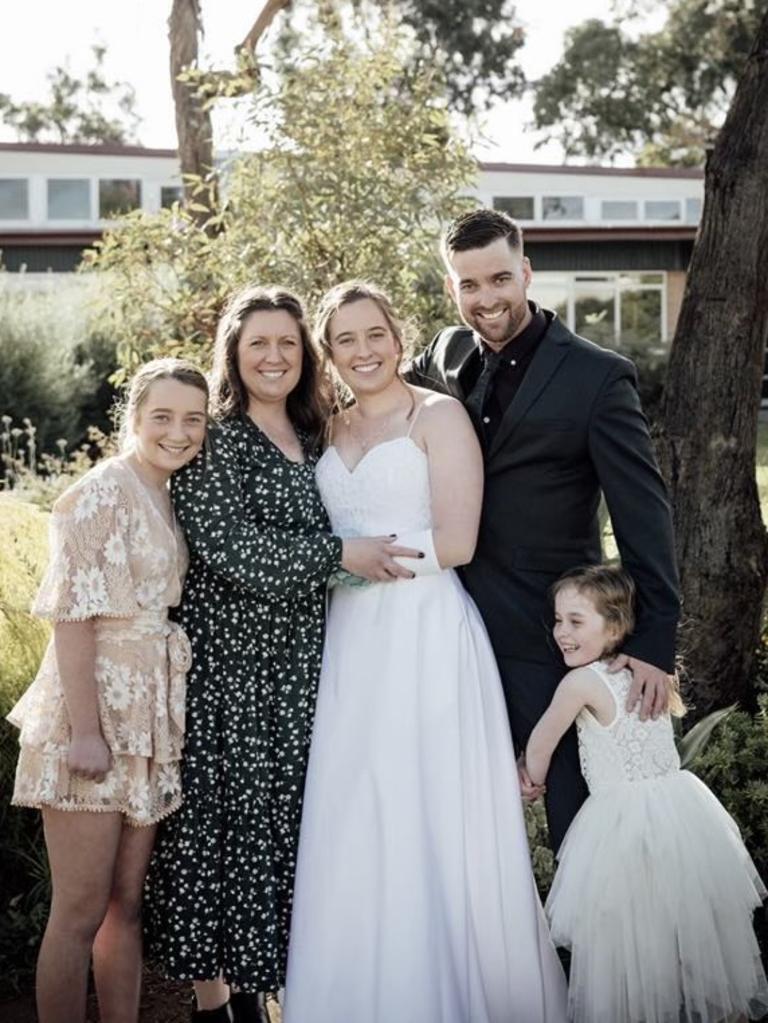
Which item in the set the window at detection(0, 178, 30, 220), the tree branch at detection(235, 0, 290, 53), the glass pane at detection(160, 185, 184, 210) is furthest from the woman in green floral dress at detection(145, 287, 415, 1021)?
the window at detection(0, 178, 30, 220)

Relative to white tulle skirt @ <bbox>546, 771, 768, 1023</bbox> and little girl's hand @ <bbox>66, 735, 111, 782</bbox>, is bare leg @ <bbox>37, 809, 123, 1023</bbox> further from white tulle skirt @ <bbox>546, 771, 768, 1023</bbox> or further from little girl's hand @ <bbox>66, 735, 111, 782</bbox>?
white tulle skirt @ <bbox>546, 771, 768, 1023</bbox>

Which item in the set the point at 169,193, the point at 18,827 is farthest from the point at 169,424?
the point at 169,193

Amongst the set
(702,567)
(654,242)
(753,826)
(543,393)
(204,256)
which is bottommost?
(753,826)

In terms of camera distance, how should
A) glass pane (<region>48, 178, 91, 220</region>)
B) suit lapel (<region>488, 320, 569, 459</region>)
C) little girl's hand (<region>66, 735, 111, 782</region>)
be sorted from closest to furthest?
→ little girl's hand (<region>66, 735, 111, 782</region>) → suit lapel (<region>488, 320, 569, 459</region>) → glass pane (<region>48, 178, 91, 220</region>)

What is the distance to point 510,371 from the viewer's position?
13.8ft

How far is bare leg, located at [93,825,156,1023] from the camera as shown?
160 inches

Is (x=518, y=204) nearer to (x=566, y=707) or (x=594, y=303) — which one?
(x=594, y=303)

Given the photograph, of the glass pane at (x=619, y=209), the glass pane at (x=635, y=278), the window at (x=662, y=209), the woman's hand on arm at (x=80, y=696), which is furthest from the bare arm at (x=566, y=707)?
the window at (x=662, y=209)

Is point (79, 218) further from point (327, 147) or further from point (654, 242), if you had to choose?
point (327, 147)

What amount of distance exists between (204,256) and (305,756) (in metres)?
6.81

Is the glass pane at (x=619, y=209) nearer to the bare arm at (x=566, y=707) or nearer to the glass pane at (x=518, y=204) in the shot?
the glass pane at (x=518, y=204)

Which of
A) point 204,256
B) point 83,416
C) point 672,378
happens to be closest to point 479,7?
point 83,416

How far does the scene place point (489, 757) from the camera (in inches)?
165

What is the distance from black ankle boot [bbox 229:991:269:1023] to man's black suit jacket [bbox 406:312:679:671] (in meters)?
1.39
